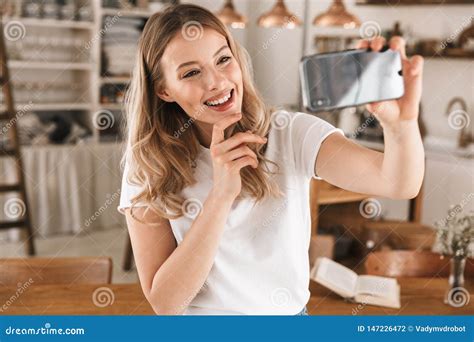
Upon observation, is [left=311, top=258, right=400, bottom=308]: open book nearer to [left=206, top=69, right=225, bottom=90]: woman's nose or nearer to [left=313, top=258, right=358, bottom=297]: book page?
[left=313, top=258, right=358, bottom=297]: book page

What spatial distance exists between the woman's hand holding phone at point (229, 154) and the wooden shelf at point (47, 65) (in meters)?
Result: 2.81

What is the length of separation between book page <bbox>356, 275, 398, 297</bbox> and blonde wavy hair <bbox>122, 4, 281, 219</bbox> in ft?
1.92


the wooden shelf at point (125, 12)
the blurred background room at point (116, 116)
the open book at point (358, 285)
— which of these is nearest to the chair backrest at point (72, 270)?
the open book at point (358, 285)

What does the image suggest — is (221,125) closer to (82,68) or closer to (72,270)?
(72,270)

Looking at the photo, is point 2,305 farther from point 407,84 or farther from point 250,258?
point 407,84

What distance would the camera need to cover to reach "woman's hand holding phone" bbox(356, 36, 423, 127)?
595 mm

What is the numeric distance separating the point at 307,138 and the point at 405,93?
0.80ft

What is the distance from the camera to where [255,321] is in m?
0.82

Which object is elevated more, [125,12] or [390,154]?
[390,154]

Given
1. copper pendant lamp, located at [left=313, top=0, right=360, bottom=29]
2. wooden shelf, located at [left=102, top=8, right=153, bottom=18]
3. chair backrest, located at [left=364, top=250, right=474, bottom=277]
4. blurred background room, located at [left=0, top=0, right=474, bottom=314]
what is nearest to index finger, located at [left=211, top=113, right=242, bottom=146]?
chair backrest, located at [left=364, top=250, right=474, bottom=277]

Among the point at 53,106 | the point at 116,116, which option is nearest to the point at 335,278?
the point at 53,106

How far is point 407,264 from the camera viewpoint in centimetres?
→ 159

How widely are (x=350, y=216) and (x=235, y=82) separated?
2328 mm

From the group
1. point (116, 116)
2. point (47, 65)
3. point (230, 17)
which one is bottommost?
point (116, 116)
